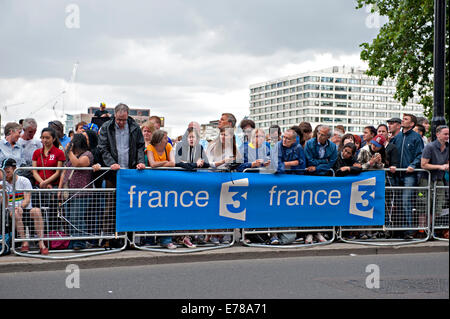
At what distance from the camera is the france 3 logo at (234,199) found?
9281 mm

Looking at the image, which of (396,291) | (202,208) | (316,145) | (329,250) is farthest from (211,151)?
(396,291)

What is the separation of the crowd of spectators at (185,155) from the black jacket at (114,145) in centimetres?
2

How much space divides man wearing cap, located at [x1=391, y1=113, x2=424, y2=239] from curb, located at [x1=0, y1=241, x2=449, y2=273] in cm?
70

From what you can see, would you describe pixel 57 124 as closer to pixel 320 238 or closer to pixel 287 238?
pixel 287 238

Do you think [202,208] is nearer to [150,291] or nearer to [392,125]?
[150,291]

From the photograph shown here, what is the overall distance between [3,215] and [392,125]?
24.4 ft

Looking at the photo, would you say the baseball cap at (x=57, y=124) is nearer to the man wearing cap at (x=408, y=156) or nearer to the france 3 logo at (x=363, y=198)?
the france 3 logo at (x=363, y=198)

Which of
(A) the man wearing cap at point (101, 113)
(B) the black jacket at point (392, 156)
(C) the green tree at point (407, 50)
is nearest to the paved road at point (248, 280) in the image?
(B) the black jacket at point (392, 156)

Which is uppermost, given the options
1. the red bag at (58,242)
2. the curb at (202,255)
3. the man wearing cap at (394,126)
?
the man wearing cap at (394,126)

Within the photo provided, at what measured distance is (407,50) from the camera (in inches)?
1027

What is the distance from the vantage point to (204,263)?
848 cm

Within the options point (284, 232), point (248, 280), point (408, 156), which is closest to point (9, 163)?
point (248, 280)

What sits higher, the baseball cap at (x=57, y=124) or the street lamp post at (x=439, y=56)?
the street lamp post at (x=439, y=56)

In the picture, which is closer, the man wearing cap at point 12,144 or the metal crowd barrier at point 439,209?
the man wearing cap at point 12,144
